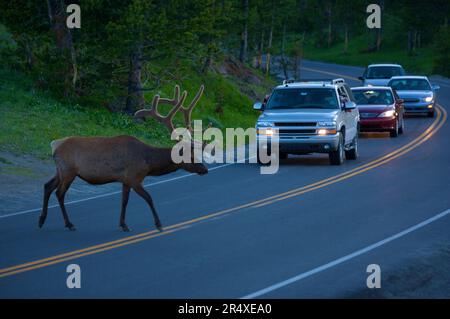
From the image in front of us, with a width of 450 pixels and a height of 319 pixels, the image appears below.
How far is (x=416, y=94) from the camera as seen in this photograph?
43.2m

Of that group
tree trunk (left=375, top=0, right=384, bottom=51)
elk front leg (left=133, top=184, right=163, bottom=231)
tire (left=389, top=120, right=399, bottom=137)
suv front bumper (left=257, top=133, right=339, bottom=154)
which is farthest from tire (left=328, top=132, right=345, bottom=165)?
tree trunk (left=375, top=0, right=384, bottom=51)

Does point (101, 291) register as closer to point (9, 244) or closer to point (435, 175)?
point (9, 244)

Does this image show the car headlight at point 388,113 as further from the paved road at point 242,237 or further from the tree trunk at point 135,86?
the paved road at point 242,237

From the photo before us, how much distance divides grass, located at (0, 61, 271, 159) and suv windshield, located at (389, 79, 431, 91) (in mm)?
9249

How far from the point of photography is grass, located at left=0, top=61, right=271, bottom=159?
2616cm

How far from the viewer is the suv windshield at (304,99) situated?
1011 inches

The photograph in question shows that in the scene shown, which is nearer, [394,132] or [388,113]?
[388,113]

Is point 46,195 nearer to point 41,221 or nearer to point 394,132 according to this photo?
point 41,221

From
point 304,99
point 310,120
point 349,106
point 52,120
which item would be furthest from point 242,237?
point 52,120

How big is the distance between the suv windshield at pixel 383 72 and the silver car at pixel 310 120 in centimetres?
2333

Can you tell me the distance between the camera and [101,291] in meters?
11.1

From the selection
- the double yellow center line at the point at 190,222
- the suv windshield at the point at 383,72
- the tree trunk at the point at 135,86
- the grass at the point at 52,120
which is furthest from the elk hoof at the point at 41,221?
the suv windshield at the point at 383,72

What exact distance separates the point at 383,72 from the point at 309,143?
2623 centimetres
